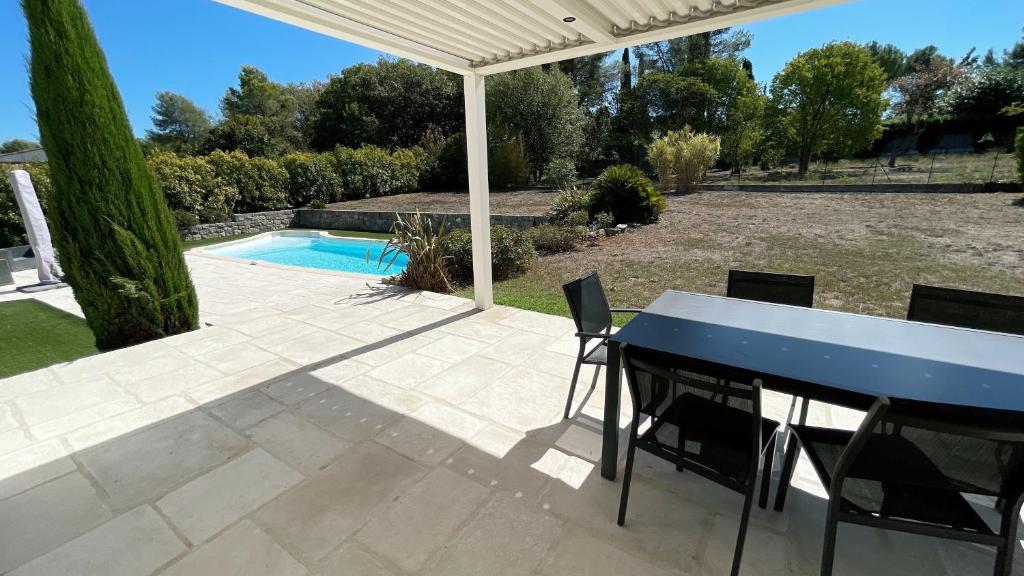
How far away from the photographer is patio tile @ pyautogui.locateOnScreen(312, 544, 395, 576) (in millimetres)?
1396

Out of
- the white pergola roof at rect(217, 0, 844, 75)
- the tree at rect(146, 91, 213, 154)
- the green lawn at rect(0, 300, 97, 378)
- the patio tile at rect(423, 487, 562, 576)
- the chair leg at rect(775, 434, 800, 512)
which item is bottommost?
the green lawn at rect(0, 300, 97, 378)

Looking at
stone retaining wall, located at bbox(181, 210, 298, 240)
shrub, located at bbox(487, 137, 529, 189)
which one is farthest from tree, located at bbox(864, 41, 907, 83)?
stone retaining wall, located at bbox(181, 210, 298, 240)

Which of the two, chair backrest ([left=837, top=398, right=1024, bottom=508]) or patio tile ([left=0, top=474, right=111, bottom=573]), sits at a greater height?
chair backrest ([left=837, top=398, right=1024, bottom=508])

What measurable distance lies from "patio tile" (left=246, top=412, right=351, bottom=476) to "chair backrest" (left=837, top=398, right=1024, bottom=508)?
2.12 metres

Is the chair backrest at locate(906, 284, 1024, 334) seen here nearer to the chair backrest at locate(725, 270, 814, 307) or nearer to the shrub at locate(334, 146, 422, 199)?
the chair backrest at locate(725, 270, 814, 307)

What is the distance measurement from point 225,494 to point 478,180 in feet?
10.4

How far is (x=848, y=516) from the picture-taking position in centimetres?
120

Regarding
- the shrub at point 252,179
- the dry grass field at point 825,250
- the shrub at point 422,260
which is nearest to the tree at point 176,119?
the shrub at point 252,179

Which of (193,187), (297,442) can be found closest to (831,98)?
(297,442)

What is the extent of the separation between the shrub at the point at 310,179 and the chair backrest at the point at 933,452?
16.2 metres

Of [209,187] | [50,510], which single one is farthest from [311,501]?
[209,187]

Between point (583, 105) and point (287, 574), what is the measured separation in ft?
75.8

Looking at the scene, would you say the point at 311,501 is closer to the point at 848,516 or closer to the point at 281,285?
the point at 848,516

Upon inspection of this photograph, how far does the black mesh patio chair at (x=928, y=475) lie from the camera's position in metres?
1.06
